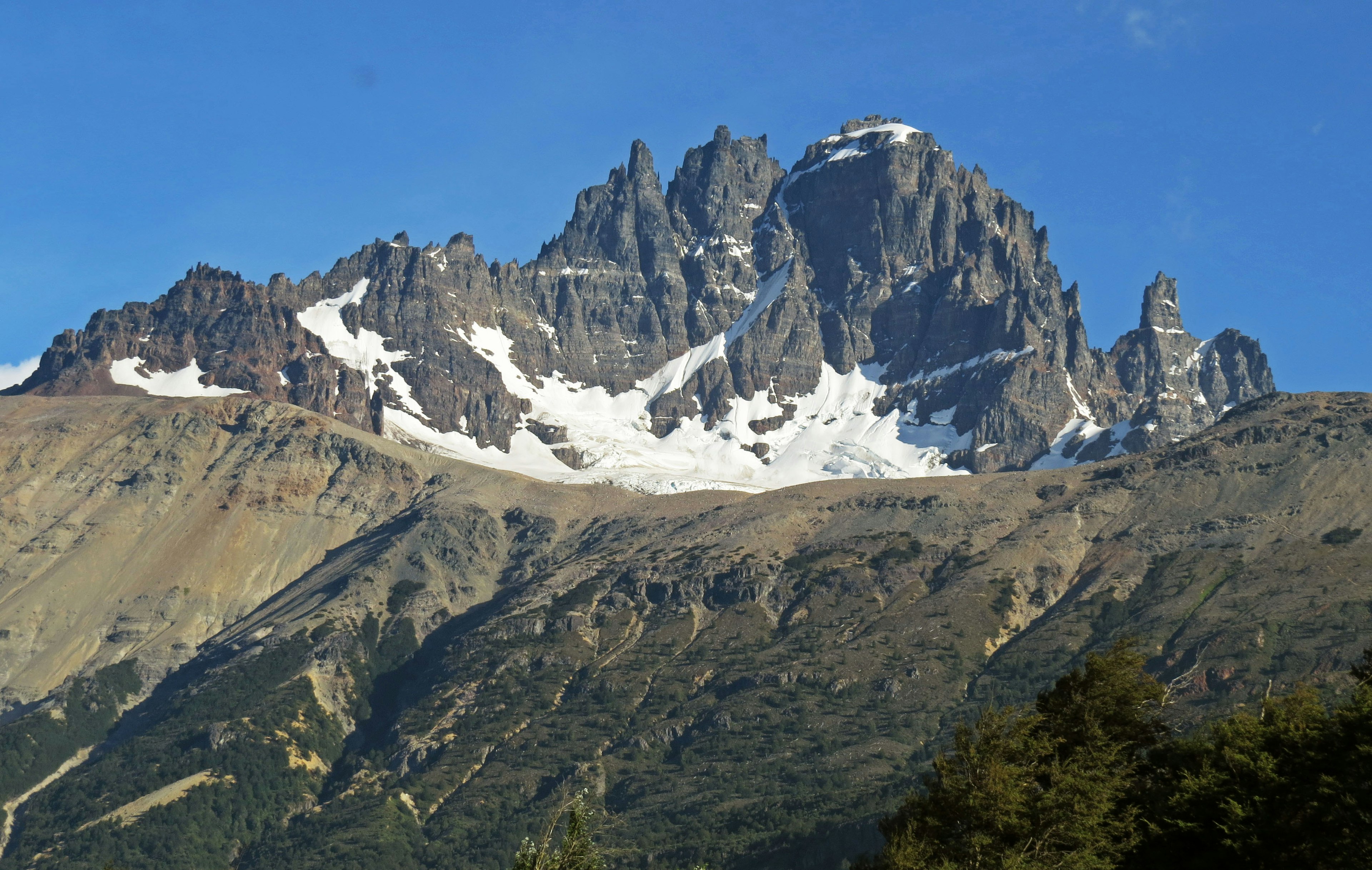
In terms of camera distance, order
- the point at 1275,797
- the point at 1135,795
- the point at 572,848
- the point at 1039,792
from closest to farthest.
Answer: the point at 572,848
the point at 1275,797
the point at 1039,792
the point at 1135,795

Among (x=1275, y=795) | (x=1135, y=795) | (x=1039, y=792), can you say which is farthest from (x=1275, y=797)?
(x=1039, y=792)

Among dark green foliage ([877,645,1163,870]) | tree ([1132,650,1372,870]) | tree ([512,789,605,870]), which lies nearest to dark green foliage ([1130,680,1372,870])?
tree ([1132,650,1372,870])

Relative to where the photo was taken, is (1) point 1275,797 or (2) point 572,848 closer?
(2) point 572,848

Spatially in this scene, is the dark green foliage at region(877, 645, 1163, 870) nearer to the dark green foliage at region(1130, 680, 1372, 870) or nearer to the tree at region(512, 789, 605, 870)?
the dark green foliage at region(1130, 680, 1372, 870)

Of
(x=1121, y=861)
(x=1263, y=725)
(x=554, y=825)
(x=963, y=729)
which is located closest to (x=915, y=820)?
(x=963, y=729)

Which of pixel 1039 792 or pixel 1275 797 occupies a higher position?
pixel 1039 792

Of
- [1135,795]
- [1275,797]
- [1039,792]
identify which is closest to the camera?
[1275,797]

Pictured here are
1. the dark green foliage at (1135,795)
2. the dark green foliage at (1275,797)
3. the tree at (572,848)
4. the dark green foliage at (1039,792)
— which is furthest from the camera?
the dark green foliage at (1039,792)

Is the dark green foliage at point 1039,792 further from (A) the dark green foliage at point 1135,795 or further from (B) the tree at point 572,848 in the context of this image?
(B) the tree at point 572,848

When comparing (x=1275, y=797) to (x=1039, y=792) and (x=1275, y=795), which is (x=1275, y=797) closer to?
(x=1275, y=795)

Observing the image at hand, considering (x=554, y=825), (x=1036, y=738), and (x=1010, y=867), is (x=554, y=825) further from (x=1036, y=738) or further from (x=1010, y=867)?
(x=1036, y=738)

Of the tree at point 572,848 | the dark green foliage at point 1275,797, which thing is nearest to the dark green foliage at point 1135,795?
the dark green foliage at point 1275,797

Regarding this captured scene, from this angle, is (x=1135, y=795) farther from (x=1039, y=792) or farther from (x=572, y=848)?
(x=572, y=848)

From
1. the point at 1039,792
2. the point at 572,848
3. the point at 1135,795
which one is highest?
the point at 572,848
